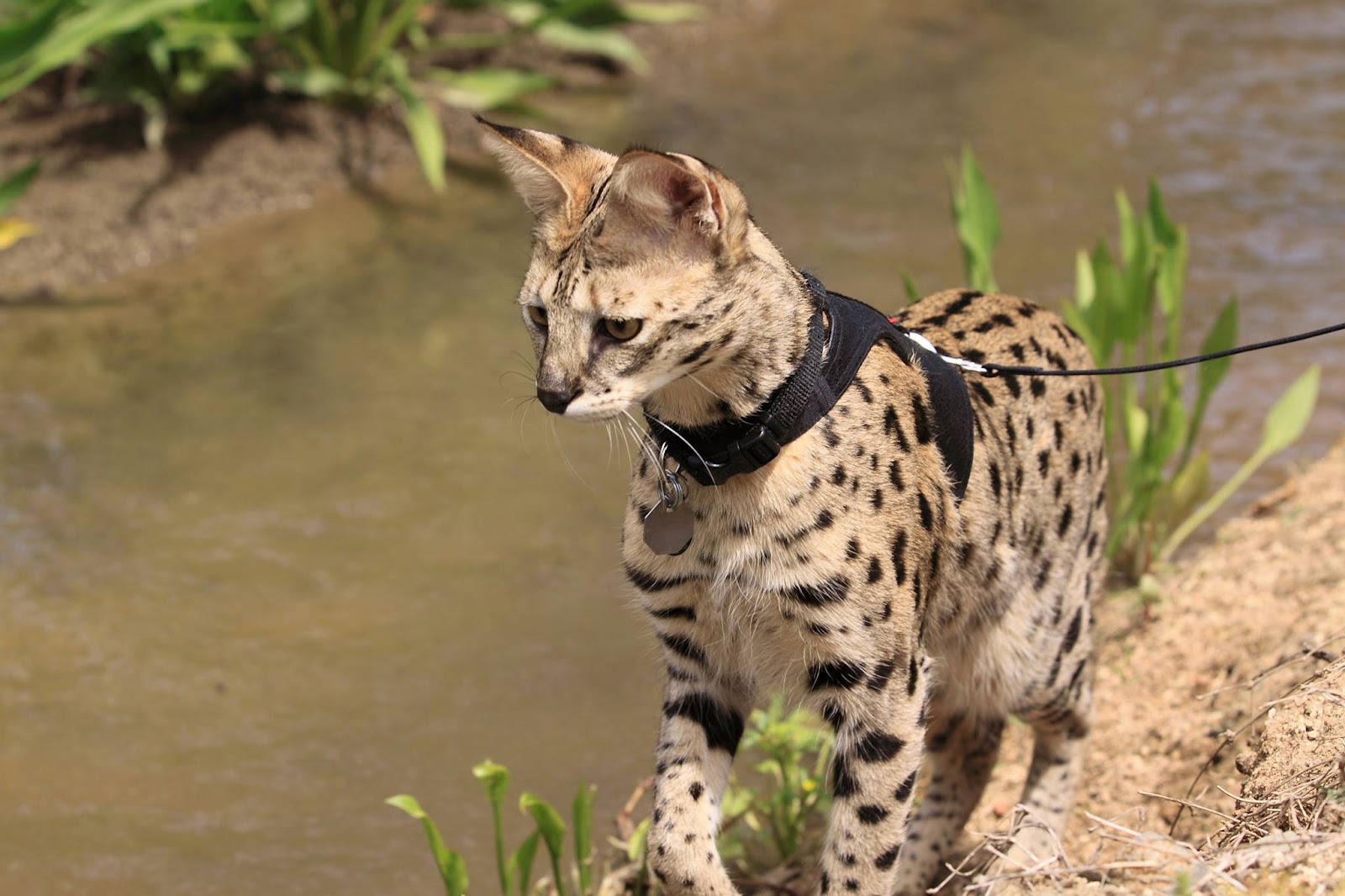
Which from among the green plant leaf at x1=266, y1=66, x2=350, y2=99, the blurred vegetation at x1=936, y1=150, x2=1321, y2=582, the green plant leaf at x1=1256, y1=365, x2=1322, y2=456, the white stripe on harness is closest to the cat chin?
the white stripe on harness

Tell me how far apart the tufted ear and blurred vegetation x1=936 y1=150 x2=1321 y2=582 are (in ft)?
6.98

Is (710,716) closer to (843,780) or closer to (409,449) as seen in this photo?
(843,780)

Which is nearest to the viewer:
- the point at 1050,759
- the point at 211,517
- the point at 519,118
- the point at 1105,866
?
the point at 1105,866

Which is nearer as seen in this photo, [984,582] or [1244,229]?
[984,582]

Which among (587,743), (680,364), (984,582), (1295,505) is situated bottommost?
(587,743)

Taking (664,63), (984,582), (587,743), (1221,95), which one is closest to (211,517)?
(587,743)

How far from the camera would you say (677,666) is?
A: 300 centimetres

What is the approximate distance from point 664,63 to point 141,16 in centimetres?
359

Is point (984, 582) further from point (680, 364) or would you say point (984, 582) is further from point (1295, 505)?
point (1295, 505)

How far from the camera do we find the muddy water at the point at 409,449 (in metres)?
4.28

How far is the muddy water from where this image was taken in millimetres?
4281

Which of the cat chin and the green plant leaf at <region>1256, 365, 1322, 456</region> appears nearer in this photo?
the cat chin

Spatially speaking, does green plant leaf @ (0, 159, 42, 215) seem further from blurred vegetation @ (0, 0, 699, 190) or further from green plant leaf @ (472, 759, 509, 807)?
green plant leaf @ (472, 759, 509, 807)

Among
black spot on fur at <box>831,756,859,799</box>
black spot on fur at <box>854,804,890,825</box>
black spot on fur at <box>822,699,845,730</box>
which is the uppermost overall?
black spot on fur at <box>822,699,845,730</box>
